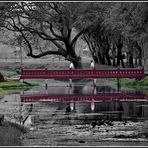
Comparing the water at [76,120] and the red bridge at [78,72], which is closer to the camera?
the water at [76,120]

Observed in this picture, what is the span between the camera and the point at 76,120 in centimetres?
1686

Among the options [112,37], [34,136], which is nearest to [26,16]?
[112,37]

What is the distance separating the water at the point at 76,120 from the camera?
13.1 metres

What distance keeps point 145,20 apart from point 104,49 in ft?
112

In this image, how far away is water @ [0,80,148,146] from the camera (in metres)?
13.1

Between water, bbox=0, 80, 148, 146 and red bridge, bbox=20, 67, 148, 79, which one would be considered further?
red bridge, bbox=20, 67, 148, 79

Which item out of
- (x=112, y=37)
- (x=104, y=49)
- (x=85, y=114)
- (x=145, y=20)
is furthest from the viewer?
(x=104, y=49)

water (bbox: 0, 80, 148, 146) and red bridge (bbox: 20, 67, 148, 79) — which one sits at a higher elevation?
red bridge (bbox: 20, 67, 148, 79)

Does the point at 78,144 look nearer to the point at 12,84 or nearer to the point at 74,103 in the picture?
the point at 74,103

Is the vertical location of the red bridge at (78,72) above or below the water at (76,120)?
above

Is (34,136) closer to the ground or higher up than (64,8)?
closer to the ground

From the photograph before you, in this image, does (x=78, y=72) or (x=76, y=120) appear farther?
(x=78, y=72)

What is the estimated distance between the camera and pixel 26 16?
1946 inches

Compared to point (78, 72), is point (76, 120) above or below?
below
